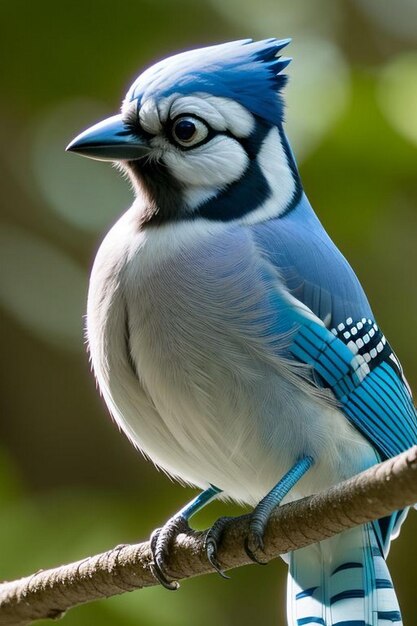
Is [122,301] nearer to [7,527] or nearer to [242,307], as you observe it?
[242,307]

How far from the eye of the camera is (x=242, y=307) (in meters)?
1.80

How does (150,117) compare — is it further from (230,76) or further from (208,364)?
(208,364)

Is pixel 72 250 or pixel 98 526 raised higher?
pixel 72 250

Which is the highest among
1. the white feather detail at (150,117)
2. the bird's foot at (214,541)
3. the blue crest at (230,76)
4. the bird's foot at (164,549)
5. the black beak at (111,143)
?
the blue crest at (230,76)

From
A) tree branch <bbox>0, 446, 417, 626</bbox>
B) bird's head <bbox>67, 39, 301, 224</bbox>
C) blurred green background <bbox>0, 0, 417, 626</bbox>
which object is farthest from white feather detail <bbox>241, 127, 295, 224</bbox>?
blurred green background <bbox>0, 0, 417, 626</bbox>

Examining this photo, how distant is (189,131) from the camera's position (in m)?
1.84

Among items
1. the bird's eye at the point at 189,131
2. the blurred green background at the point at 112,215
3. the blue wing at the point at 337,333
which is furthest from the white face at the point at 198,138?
the blurred green background at the point at 112,215

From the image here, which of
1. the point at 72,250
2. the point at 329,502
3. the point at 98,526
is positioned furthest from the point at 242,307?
the point at 72,250

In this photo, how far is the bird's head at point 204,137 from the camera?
1.82m

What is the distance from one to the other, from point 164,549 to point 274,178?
1.99ft

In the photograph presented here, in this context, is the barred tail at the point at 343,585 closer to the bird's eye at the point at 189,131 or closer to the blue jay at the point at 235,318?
the blue jay at the point at 235,318

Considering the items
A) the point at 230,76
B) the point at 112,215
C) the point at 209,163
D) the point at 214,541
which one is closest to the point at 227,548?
the point at 214,541

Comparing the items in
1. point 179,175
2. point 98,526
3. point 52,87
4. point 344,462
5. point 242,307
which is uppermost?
point 52,87

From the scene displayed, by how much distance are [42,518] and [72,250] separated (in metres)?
0.82
